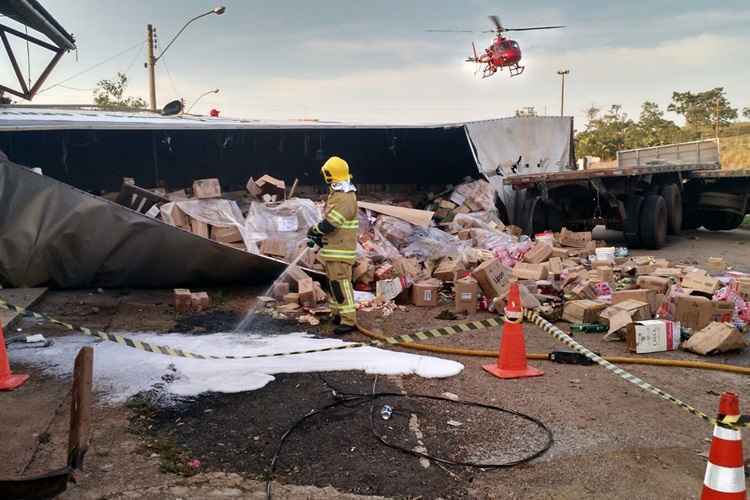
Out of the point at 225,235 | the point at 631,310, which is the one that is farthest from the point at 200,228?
the point at 631,310

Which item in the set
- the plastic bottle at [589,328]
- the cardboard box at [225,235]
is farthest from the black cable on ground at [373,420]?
the cardboard box at [225,235]

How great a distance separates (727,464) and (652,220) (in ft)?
30.6

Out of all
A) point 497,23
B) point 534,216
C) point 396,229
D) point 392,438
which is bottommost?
point 392,438

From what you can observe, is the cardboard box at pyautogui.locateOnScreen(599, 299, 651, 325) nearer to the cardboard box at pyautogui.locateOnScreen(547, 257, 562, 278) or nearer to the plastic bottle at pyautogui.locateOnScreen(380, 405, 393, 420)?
the cardboard box at pyautogui.locateOnScreen(547, 257, 562, 278)

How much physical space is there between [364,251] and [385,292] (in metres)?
1.52

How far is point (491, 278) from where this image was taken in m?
6.73

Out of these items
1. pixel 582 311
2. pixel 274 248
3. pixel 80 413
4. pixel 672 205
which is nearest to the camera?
pixel 80 413

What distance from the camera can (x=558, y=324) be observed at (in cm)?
613

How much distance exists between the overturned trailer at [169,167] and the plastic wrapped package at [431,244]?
247 cm

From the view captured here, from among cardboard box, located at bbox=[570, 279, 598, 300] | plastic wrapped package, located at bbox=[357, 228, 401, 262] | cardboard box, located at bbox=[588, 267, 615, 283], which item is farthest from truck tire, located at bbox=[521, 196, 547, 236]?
cardboard box, located at bbox=[570, 279, 598, 300]

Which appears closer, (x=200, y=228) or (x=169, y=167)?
(x=200, y=228)

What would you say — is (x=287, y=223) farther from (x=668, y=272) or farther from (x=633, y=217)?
(x=633, y=217)

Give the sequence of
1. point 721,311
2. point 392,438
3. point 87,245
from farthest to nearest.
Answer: point 87,245
point 721,311
point 392,438

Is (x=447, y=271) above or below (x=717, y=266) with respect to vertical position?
above
